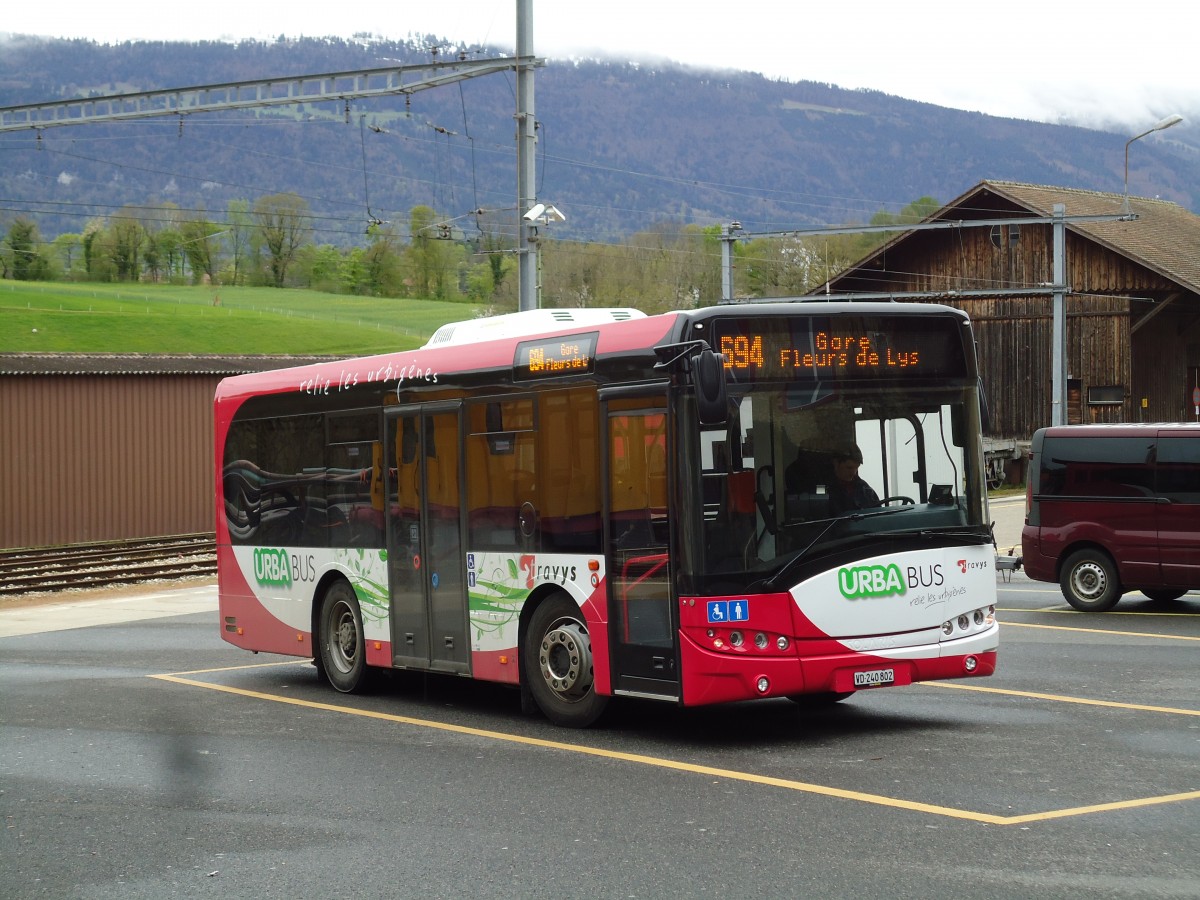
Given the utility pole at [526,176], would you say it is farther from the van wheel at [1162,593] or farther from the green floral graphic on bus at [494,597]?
the green floral graphic on bus at [494,597]

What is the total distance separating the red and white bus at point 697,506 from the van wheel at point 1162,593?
8.91m

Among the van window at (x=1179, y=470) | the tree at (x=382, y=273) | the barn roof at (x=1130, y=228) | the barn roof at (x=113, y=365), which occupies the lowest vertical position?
the van window at (x=1179, y=470)

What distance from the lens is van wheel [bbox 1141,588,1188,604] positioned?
64.4ft

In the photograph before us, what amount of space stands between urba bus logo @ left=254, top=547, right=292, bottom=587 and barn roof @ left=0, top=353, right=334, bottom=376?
64.8 feet

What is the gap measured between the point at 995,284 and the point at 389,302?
77.8 metres

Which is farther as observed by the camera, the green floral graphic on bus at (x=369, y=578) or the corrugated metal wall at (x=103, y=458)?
the corrugated metal wall at (x=103, y=458)

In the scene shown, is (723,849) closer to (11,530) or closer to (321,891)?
(321,891)

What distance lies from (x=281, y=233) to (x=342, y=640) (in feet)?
399

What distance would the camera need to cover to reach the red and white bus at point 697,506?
10148mm

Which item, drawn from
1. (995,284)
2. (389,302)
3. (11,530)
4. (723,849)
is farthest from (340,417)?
(389,302)

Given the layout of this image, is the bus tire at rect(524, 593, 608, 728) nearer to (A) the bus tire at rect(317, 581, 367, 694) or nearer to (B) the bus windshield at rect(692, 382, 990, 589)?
(B) the bus windshield at rect(692, 382, 990, 589)

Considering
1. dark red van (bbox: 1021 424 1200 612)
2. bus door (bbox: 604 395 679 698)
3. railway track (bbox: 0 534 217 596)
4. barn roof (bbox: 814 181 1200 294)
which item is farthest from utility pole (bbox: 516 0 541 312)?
barn roof (bbox: 814 181 1200 294)

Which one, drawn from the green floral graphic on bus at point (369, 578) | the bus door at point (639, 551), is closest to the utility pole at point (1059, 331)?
→ the green floral graphic on bus at point (369, 578)

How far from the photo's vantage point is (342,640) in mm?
14305
